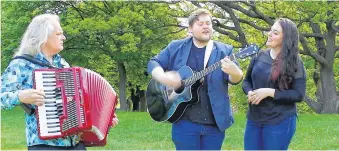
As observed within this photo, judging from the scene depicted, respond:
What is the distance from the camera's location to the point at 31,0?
2003 centimetres

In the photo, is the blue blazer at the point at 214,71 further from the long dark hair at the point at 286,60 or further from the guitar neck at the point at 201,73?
the long dark hair at the point at 286,60

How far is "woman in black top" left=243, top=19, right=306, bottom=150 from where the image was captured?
4.39m

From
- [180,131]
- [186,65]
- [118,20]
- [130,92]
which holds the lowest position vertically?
[130,92]

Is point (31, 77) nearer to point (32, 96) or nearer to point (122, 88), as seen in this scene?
point (32, 96)

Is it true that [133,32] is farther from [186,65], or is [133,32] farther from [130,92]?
[130,92]

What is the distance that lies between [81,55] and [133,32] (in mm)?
5987

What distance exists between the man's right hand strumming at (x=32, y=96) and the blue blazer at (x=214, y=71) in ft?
3.96

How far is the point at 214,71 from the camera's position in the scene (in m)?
4.25

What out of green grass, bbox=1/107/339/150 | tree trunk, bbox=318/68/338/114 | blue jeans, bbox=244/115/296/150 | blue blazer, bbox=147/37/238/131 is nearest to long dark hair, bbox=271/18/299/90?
blue jeans, bbox=244/115/296/150

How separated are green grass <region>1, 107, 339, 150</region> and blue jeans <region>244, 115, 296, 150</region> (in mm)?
4030

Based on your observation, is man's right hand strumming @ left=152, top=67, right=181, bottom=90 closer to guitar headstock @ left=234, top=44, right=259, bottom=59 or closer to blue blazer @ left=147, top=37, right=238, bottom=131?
blue blazer @ left=147, top=37, right=238, bottom=131

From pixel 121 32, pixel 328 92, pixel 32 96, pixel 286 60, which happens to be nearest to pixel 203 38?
pixel 286 60

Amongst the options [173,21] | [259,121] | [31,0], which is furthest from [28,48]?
[31,0]

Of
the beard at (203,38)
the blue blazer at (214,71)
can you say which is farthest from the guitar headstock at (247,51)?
the beard at (203,38)
